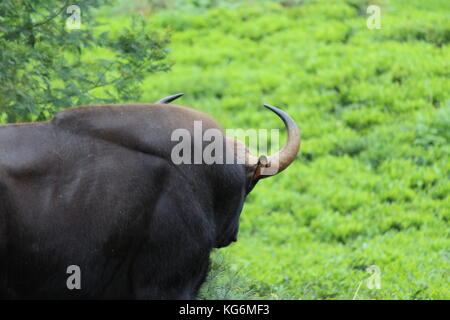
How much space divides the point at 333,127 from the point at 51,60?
444 centimetres

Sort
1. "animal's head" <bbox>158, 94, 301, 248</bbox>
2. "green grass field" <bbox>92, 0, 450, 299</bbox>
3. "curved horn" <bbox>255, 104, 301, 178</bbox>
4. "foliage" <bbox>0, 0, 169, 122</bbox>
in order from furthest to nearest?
1. "green grass field" <bbox>92, 0, 450, 299</bbox>
2. "foliage" <bbox>0, 0, 169, 122</bbox>
3. "curved horn" <bbox>255, 104, 301, 178</bbox>
4. "animal's head" <bbox>158, 94, 301, 248</bbox>

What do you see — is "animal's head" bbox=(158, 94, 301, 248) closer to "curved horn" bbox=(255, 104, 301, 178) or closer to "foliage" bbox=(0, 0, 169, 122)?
"curved horn" bbox=(255, 104, 301, 178)

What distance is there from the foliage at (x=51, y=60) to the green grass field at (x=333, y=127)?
42 centimetres

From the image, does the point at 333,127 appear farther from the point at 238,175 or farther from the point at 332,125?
the point at 238,175

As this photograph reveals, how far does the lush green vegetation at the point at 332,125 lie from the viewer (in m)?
7.29

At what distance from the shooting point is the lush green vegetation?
23.9 ft

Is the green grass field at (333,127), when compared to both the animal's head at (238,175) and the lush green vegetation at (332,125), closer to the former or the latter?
the lush green vegetation at (332,125)

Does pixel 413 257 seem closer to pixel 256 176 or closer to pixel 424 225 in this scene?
pixel 424 225

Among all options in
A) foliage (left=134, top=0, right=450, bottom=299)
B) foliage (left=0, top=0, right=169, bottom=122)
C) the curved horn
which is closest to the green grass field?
foliage (left=134, top=0, right=450, bottom=299)

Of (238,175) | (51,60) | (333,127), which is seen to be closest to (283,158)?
(238,175)

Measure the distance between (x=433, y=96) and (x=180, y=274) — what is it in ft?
21.3

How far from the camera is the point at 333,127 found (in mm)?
9812

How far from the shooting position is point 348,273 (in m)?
7.24

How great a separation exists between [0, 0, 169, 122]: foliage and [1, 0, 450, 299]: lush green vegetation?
165 centimetres
